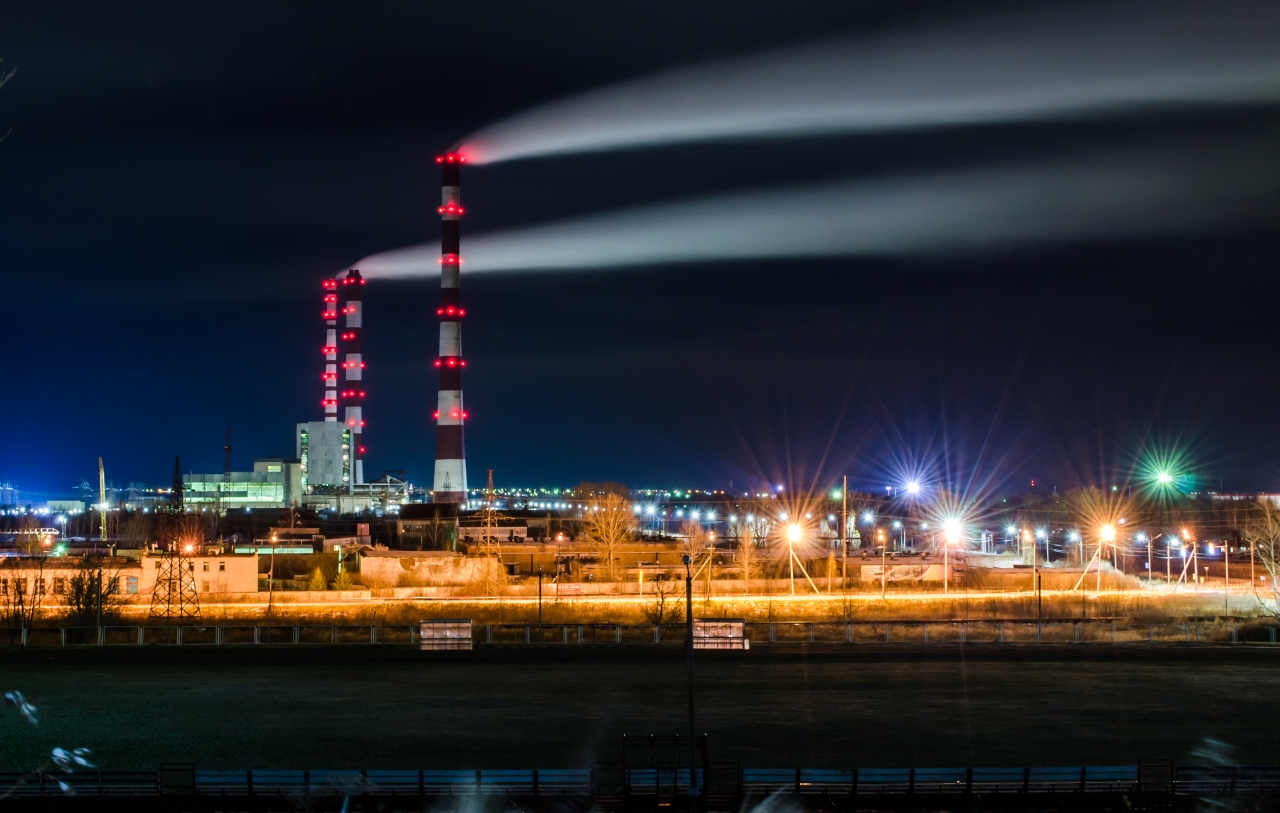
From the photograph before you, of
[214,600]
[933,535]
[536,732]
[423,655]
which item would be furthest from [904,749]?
[933,535]

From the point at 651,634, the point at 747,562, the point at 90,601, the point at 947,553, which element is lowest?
the point at 651,634

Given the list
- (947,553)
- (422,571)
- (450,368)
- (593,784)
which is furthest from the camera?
(450,368)

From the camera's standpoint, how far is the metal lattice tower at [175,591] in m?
36.2

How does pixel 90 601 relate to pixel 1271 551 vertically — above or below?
below

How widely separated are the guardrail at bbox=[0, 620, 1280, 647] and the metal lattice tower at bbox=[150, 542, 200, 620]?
411 cm

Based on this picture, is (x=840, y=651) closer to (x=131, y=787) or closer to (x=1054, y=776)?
(x=1054, y=776)

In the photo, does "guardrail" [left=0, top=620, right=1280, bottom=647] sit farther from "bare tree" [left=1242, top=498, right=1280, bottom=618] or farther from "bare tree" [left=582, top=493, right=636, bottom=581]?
"bare tree" [left=582, top=493, right=636, bottom=581]

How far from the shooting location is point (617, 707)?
2139 cm

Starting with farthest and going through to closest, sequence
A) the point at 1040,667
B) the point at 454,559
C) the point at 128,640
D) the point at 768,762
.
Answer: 1. the point at 454,559
2. the point at 128,640
3. the point at 1040,667
4. the point at 768,762

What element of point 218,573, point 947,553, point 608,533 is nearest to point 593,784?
point 218,573

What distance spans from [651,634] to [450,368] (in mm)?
55331

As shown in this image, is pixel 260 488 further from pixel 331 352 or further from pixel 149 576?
pixel 149 576

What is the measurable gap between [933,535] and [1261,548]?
100 ft

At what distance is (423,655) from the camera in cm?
2783
